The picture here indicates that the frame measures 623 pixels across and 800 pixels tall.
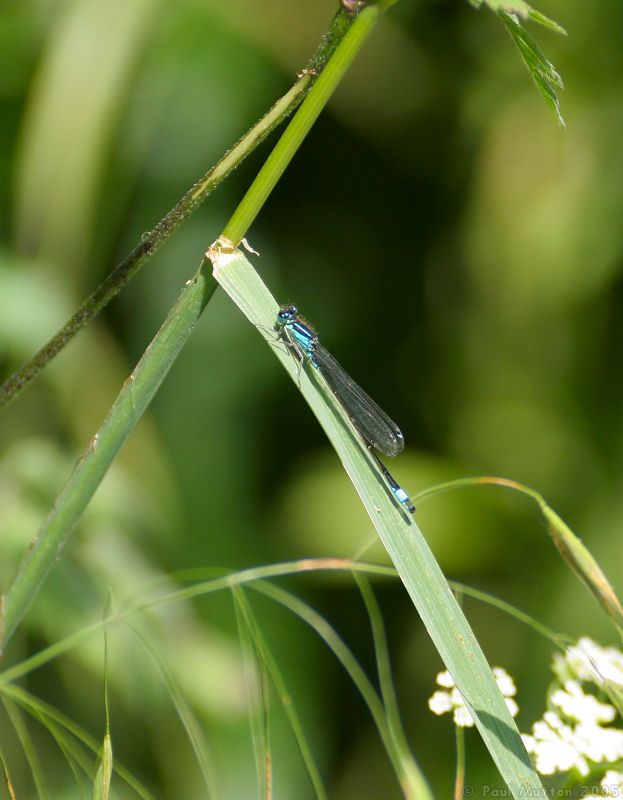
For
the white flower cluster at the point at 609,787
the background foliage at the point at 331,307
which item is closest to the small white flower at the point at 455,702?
the white flower cluster at the point at 609,787

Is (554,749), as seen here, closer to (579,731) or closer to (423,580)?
(579,731)

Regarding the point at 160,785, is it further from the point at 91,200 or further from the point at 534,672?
the point at 91,200

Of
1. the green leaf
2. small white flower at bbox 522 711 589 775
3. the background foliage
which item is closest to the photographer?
the green leaf

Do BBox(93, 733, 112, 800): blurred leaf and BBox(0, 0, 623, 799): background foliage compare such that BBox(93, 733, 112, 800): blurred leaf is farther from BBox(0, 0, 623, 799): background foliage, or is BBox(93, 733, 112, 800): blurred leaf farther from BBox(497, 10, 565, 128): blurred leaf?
BBox(0, 0, 623, 799): background foliage

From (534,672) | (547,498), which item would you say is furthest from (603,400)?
(534,672)

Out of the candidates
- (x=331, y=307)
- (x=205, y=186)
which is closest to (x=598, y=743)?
(x=205, y=186)

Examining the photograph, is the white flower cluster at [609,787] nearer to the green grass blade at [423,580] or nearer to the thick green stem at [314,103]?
the green grass blade at [423,580]

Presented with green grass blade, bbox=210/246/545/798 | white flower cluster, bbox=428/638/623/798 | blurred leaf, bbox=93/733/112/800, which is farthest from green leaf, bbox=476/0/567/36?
blurred leaf, bbox=93/733/112/800
